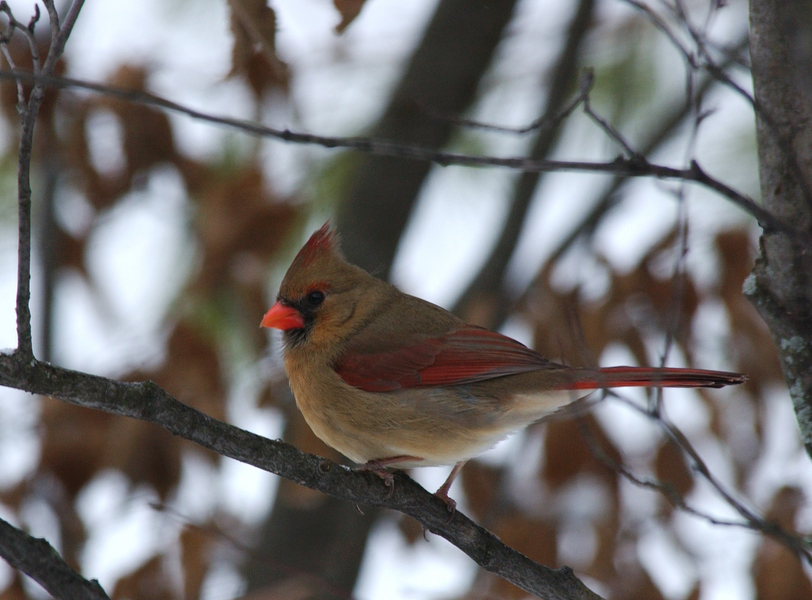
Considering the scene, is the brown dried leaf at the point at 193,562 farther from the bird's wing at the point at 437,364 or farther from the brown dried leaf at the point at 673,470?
the brown dried leaf at the point at 673,470

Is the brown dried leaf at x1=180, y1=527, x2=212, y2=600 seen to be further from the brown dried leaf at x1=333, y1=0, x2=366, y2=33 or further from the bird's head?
the brown dried leaf at x1=333, y1=0, x2=366, y2=33

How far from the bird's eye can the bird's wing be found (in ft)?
0.94

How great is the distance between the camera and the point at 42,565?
147cm

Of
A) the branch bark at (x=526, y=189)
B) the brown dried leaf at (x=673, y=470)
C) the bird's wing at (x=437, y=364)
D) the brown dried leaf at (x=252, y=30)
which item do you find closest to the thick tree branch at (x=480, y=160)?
the brown dried leaf at (x=252, y=30)

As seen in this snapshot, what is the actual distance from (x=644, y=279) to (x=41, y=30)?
2.45 metres

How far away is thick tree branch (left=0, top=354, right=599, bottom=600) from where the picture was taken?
1627 mm

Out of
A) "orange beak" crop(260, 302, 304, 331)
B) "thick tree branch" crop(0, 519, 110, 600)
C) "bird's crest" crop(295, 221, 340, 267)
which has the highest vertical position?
"bird's crest" crop(295, 221, 340, 267)

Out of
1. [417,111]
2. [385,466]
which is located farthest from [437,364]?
[417,111]

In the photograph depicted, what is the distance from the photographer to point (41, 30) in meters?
3.13

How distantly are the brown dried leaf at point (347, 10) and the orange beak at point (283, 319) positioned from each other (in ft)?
4.27

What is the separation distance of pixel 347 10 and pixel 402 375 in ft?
4.08

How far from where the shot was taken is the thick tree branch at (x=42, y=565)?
4.75ft

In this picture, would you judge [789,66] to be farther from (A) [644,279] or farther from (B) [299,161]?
(B) [299,161]

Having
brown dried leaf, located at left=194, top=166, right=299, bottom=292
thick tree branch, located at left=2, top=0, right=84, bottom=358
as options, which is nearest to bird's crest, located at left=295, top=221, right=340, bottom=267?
brown dried leaf, located at left=194, top=166, right=299, bottom=292
